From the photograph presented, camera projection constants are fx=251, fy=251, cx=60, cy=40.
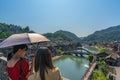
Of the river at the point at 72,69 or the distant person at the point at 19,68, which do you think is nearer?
the distant person at the point at 19,68

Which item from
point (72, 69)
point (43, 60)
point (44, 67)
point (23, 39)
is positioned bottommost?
point (72, 69)

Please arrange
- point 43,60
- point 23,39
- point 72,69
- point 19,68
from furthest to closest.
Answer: point 72,69 → point 23,39 → point 19,68 → point 43,60

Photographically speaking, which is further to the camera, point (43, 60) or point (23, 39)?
point (23, 39)

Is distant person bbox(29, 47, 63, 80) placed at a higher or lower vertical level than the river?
higher

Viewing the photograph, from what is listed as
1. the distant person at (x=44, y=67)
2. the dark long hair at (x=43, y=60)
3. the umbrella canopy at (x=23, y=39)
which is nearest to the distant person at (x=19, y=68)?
the umbrella canopy at (x=23, y=39)

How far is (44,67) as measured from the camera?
12.9 feet

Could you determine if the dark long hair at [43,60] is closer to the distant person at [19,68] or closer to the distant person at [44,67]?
the distant person at [44,67]

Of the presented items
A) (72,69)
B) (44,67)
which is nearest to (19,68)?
(44,67)

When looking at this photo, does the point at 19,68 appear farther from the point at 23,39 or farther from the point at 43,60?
the point at 43,60

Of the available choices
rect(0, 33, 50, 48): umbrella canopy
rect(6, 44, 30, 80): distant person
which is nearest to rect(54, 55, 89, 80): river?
rect(0, 33, 50, 48): umbrella canopy

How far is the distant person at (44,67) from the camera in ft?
12.8

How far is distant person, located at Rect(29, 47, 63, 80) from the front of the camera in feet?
12.8

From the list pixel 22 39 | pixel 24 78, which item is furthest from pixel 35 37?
pixel 24 78

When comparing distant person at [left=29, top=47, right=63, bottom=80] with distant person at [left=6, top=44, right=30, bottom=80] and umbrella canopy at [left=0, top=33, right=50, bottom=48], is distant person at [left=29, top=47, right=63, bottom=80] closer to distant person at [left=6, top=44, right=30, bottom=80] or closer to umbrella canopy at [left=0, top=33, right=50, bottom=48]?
distant person at [left=6, top=44, right=30, bottom=80]
